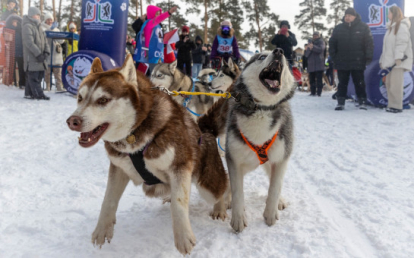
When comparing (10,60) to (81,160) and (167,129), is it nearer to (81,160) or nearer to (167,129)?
(81,160)

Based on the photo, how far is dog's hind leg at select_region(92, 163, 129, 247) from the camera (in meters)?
1.82

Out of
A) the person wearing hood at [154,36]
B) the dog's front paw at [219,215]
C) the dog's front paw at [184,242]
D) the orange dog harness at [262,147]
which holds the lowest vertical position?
the dog's front paw at [219,215]

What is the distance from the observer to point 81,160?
3.63 m

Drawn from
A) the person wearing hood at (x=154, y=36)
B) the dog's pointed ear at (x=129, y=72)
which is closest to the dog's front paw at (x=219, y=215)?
the dog's pointed ear at (x=129, y=72)

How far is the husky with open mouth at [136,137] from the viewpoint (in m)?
1.67

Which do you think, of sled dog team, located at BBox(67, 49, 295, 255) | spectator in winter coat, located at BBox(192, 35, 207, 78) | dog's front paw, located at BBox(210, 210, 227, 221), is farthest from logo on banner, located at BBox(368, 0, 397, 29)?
spectator in winter coat, located at BBox(192, 35, 207, 78)

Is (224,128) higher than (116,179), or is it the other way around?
(224,128)

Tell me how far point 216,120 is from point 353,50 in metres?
5.59

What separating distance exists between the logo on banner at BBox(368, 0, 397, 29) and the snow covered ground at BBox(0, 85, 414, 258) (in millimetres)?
4207

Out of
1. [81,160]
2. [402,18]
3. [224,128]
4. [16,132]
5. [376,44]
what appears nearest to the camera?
[224,128]

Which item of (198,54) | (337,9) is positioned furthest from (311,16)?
(198,54)

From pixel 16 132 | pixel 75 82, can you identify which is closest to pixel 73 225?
pixel 16 132

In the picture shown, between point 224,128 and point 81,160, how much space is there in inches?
78.2

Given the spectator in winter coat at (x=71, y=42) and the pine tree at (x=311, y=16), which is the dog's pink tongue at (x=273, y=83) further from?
the pine tree at (x=311, y=16)
